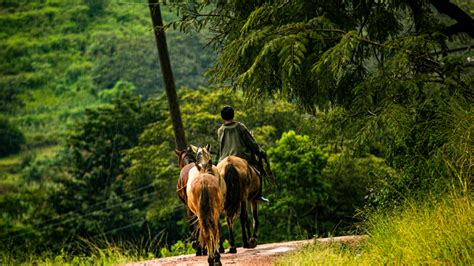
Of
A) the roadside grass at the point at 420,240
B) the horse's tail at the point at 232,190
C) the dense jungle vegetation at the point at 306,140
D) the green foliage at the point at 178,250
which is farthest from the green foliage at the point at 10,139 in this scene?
the roadside grass at the point at 420,240

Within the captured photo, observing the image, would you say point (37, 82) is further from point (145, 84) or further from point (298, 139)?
point (298, 139)

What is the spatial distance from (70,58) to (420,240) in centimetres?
15848

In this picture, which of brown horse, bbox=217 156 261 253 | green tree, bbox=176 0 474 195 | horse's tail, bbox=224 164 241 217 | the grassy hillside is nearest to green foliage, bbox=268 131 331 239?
green tree, bbox=176 0 474 195

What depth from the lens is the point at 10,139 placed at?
127000 mm

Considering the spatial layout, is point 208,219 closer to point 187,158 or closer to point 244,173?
point 244,173

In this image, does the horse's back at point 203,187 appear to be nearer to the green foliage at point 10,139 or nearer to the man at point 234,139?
the man at point 234,139

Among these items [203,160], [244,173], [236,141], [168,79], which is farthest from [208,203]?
[168,79]

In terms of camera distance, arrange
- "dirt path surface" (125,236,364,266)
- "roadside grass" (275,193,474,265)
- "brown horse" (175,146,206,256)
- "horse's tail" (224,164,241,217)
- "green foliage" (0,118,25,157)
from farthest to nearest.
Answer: "green foliage" (0,118,25,157) < "brown horse" (175,146,206,256) < "horse's tail" (224,164,241,217) < "dirt path surface" (125,236,364,266) < "roadside grass" (275,193,474,265)

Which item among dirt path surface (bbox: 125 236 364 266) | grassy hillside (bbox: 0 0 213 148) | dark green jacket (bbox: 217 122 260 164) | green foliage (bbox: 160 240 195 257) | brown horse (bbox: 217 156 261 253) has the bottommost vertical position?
grassy hillside (bbox: 0 0 213 148)

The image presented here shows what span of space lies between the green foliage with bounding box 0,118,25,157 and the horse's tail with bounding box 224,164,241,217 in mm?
117097

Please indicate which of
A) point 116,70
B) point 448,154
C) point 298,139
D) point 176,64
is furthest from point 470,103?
point 116,70

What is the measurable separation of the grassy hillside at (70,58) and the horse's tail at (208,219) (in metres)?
92.0

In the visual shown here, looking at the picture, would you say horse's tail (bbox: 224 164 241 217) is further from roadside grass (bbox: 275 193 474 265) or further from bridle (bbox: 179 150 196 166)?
roadside grass (bbox: 275 193 474 265)

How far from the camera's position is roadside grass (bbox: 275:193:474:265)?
312 inches
